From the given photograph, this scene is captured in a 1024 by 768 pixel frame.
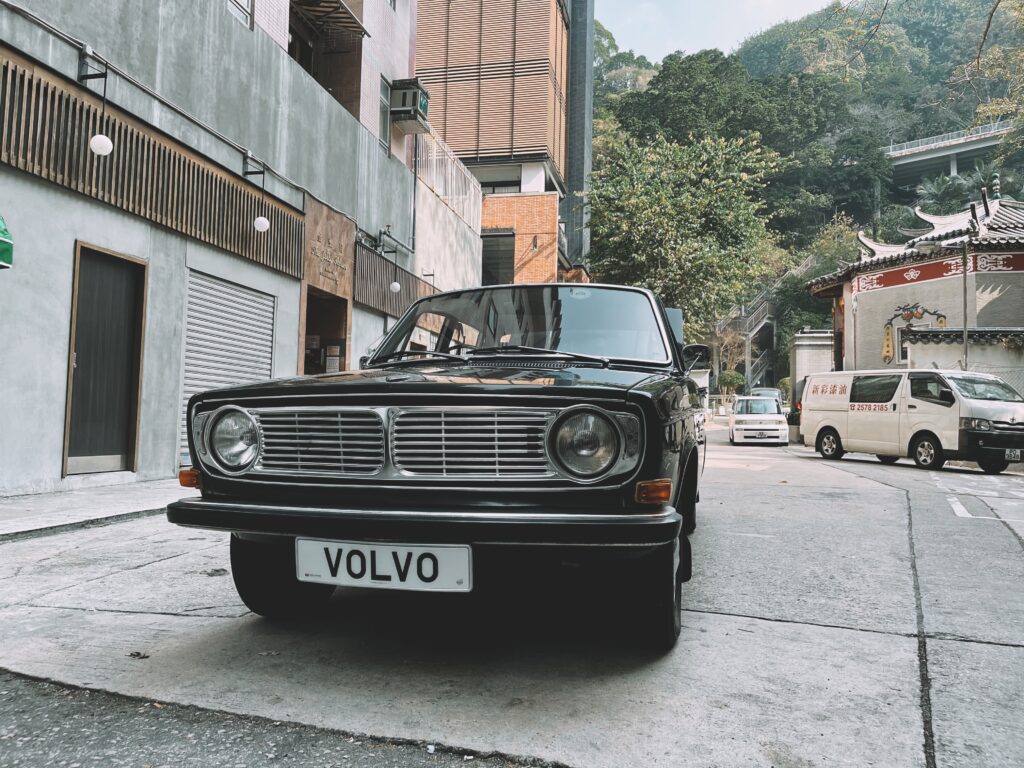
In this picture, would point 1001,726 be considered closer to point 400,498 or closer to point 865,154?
point 400,498

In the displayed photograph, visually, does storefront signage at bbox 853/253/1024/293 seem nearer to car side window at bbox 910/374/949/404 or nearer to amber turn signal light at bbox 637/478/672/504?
car side window at bbox 910/374/949/404

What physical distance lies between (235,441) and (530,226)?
80.0ft

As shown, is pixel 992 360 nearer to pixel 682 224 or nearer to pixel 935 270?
pixel 935 270

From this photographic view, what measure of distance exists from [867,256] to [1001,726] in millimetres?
29015

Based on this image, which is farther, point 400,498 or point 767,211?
point 767,211

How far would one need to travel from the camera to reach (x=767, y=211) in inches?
2598

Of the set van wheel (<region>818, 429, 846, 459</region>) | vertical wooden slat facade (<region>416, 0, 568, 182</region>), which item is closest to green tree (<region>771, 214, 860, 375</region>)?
vertical wooden slat facade (<region>416, 0, 568, 182</region>)

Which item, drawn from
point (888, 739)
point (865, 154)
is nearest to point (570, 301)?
point (888, 739)

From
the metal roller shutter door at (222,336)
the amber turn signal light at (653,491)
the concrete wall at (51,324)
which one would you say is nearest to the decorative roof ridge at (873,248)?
the metal roller shutter door at (222,336)

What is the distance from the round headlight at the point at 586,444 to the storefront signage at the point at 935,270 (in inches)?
996

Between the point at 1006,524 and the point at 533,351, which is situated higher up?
the point at 533,351

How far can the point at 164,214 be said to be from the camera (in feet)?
28.3

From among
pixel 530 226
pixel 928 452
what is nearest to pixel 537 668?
pixel 928 452

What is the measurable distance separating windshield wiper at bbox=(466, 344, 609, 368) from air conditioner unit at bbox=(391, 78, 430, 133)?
1375 cm
